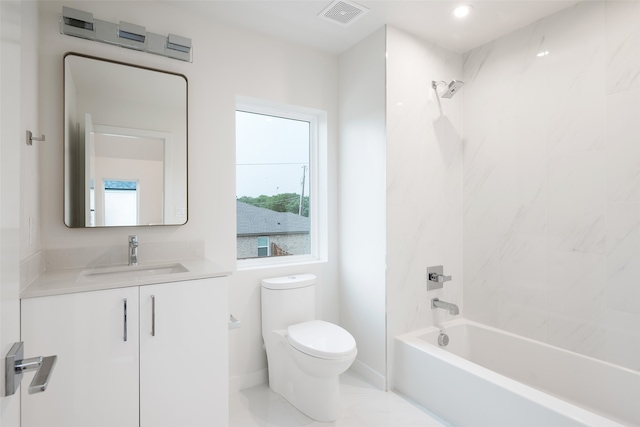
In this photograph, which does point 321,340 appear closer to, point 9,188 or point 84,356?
point 84,356

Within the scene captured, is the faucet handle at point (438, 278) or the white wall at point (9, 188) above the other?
the white wall at point (9, 188)

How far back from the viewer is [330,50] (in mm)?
2629

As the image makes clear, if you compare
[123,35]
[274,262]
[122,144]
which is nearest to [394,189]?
[274,262]

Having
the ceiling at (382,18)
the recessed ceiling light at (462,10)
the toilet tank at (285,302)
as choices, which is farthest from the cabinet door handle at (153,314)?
the recessed ceiling light at (462,10)

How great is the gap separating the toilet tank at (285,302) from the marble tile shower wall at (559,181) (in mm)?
1305

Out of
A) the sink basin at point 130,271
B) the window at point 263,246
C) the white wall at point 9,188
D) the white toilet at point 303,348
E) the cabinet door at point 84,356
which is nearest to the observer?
the white wall at point 9,188

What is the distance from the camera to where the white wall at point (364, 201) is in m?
2.32

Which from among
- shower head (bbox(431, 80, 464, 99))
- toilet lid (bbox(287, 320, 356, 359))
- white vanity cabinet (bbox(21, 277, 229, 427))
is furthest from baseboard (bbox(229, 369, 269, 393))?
shower head (bbox(431, 80, 464, 99))

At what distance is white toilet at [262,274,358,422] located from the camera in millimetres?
1907

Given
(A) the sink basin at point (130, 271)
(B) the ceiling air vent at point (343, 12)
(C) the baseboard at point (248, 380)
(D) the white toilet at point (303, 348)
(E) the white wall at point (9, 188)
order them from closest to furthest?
(E) the white wall at point (9, 188)
(A) the sink basin at point (130, 271)
(D) the white toilet at point (303, 348)
(B) the ceiling air vent at point (343, 12)
(C) the baseboard at point (248, 380)

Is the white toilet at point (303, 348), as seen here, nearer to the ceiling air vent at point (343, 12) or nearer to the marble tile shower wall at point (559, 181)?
the marble tile shower wall at point (559, 181)

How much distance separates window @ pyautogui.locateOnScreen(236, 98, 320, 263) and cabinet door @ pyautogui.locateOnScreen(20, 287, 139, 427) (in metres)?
1.11

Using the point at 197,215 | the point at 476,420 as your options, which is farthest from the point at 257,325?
the point at 476,420

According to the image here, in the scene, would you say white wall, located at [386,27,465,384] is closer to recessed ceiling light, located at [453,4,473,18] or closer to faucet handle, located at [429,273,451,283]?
faucet handle, located at [429,273,451,283]
